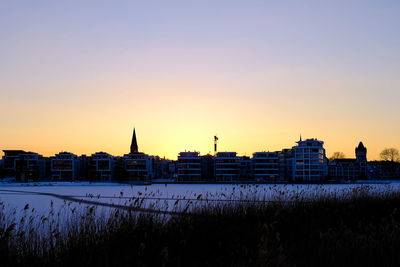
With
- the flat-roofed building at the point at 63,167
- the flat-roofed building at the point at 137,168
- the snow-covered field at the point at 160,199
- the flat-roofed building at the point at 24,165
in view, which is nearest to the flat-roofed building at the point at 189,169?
the flat-roofed building at the point at 137,168

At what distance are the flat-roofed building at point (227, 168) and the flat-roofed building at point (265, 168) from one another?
6.16 m

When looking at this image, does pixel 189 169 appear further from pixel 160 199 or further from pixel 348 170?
pixel 160 199

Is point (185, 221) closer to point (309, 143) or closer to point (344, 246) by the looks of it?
point (344, 246)

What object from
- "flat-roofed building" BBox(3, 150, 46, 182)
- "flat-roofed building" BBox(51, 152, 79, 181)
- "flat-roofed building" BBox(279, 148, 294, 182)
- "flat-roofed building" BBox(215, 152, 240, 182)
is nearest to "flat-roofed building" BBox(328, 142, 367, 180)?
"flat-roofed building" BBox(279, 148, 294, 182)

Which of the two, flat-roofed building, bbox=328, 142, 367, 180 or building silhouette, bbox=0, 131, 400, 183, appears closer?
building silhouette, bbox=0, 131, 400, 183

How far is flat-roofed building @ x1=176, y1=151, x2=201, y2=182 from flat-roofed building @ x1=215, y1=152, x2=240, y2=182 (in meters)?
6.65

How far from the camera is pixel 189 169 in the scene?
137000 mm

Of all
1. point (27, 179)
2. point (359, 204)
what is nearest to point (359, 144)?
point (27, 179)

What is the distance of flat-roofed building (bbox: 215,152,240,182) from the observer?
133375 mm

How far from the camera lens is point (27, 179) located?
131000mm

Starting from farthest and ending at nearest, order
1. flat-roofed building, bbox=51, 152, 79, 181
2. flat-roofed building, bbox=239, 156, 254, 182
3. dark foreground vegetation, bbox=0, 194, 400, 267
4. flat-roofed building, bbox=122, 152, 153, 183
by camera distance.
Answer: flat-roofed building, bbox=122, 152, 153, 183, flat-roofed building, bbox=239, 156, 254, 182, flat-roofed building, bbox=51, 152, 79, 181, dark foreground vegetation, bbox=0, 194, 400, 267

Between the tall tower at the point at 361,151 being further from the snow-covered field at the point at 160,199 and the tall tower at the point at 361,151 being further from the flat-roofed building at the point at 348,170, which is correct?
the snow-covered field at the point at 160,199

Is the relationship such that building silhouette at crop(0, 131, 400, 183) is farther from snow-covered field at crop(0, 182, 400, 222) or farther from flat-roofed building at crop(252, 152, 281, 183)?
snow-covered field at crop(0, 182, 400, 222)

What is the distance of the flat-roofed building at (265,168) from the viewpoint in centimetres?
13225
